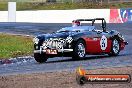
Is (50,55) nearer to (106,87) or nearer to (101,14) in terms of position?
(106,87)

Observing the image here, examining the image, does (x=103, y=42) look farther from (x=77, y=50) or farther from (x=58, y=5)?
(x=58, y=5)

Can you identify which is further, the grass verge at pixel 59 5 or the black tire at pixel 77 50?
the grass verge at pixel 59 5

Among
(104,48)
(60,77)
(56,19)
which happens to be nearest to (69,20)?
(56,19)

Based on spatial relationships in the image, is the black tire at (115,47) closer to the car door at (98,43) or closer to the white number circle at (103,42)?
the car door at (98,43)

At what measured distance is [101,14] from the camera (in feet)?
141

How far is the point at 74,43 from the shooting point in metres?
14.4

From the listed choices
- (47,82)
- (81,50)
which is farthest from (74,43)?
(47,82)

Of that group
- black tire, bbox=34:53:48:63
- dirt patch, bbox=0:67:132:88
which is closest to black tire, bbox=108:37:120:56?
black tire, bbox=34:53:48:63

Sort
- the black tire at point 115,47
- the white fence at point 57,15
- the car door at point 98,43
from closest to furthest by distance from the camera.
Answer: the car door at point 98,43, the black tire at point 115,47, the white fence at point 57,15

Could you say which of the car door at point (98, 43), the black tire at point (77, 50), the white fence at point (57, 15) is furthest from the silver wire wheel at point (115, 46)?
the white fence at point (57, 15)

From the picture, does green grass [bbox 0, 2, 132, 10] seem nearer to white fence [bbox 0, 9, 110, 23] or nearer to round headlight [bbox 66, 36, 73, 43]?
white fence [bbox 0, 9, 110, 23]

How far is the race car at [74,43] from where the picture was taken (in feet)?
47.1

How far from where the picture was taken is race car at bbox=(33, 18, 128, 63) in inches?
566

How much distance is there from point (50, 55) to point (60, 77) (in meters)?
5.31
